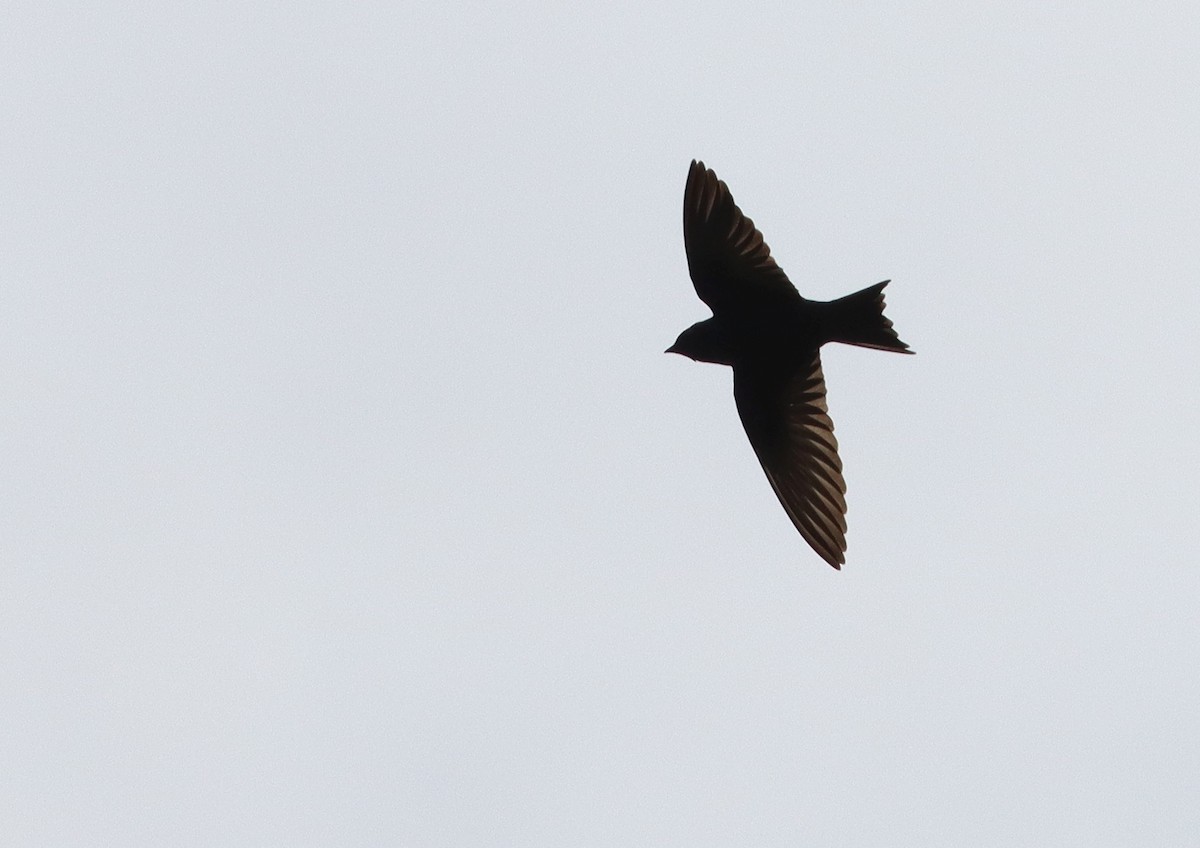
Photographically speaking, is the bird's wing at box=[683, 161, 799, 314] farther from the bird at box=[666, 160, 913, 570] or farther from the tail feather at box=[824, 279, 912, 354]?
the tail feather at box=[824, 279, 912, 354]

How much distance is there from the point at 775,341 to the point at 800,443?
0.57 metres

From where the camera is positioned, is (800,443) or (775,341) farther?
(800,443)

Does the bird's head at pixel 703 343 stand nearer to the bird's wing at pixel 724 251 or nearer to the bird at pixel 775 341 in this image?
the bird at pixel 775 341

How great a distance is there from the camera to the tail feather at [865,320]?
23.0 feet

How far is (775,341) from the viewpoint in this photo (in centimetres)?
748

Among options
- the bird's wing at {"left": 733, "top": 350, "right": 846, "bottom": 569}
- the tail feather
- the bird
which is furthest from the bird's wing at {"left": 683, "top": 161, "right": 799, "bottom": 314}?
the bird's wing at {"left": 733, "top": 350, "right": 846, "bottom": 569}

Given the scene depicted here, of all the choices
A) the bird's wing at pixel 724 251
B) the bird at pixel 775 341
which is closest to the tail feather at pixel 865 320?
the bird at pixel 775 341

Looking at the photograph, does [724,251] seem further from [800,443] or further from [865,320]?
[800,443]

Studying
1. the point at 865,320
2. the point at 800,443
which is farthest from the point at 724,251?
the point at 800,443

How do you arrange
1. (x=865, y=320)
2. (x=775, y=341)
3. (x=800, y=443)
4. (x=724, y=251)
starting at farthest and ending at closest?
(x=800, y=443)
(x=775, y=341)
(x=724, y=251)
(x=865, y=320)

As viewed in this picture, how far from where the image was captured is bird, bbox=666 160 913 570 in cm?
713

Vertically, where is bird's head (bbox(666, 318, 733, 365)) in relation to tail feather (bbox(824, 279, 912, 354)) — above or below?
above

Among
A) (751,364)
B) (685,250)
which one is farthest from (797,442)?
(685,250)

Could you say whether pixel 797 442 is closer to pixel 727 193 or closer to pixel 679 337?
pixel 679 337
